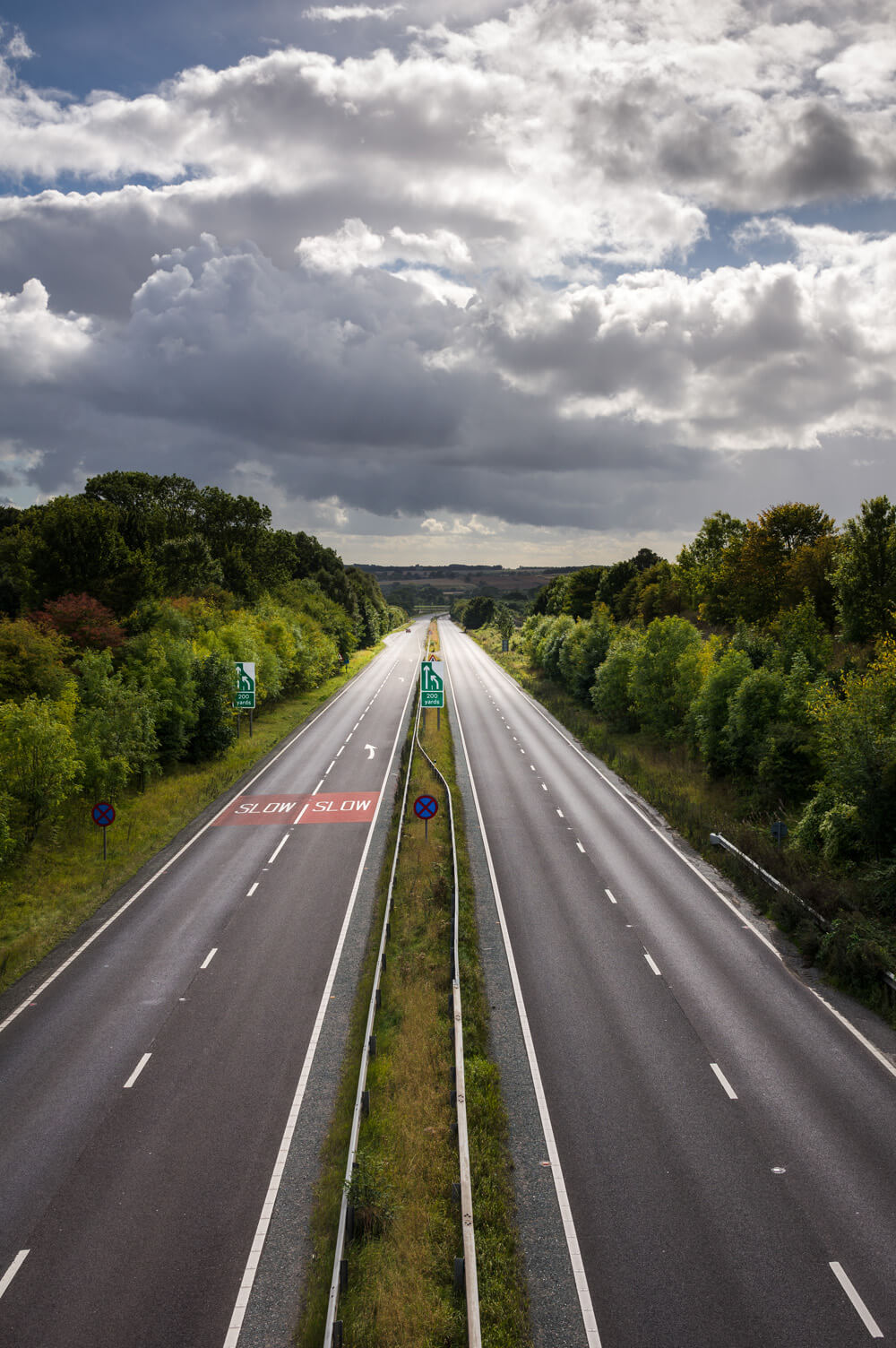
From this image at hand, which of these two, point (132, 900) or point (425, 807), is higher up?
point (425, 807)

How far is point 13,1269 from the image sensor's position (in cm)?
1109

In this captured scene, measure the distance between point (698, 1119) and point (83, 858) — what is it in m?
23.8

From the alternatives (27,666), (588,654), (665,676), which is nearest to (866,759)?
(665,676)

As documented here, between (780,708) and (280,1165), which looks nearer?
(280,1165)

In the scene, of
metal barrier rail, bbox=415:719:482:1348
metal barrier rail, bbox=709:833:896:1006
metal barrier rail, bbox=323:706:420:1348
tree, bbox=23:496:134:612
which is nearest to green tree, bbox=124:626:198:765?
tree, bbox=23:496:134:612

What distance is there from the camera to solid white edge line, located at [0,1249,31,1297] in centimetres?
1084

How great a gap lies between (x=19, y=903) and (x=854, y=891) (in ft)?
87.9

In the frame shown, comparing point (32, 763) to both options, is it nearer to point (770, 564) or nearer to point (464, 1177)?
point (464, 1177)

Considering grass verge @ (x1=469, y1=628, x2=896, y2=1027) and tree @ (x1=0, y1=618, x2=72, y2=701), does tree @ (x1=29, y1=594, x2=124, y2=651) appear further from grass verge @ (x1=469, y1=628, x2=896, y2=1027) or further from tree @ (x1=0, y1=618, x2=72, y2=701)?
grass verge @ (x1=469, y1=628, x2=896, y2=1027)

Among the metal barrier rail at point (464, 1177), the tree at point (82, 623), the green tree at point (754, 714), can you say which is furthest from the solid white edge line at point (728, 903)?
the tree at point (82, 623)

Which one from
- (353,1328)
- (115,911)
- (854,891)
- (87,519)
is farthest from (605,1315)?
(87,519)

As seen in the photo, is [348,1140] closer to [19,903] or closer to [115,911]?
[115,911]

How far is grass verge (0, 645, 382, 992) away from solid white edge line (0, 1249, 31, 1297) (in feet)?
32.2

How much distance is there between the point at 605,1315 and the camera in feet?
33.6
